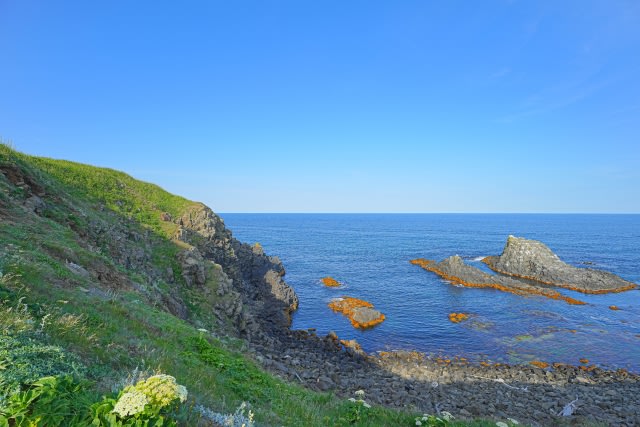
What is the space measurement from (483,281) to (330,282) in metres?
27.2

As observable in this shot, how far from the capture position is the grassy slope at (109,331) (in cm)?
741

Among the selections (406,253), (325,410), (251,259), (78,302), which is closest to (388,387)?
(325,410)

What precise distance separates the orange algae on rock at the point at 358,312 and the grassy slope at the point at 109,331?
Answer: 21.2 metres

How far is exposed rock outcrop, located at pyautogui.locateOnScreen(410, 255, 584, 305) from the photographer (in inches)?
2051

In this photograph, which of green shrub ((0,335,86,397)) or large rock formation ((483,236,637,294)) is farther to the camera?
large rock formation ((483,236,637,294))

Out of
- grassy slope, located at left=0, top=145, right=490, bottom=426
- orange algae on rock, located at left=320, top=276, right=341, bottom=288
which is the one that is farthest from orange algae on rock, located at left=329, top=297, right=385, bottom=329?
grassy slope, located at left=0, top=145, right=490, bottom=426

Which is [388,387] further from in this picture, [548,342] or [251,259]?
[251,259]

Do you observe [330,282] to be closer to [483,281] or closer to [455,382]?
[483,281]

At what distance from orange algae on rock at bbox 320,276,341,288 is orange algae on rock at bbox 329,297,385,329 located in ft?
27.3

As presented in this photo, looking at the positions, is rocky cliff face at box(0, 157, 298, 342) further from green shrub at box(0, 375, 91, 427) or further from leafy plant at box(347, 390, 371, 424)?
leafy plant at box(347, 390, 371, 424)

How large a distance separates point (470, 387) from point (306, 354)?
12.8 metres

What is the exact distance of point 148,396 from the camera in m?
4.55

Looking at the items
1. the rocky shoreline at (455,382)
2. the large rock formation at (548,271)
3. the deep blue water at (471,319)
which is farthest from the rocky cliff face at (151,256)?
the large rock formation at (548,271)

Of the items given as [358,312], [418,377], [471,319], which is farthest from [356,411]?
[471,319]
